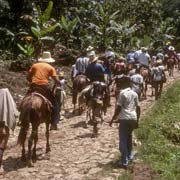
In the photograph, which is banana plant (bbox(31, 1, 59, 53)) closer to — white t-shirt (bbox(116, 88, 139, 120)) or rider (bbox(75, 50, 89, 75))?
rider (bbox(75, 50, 89, 75))

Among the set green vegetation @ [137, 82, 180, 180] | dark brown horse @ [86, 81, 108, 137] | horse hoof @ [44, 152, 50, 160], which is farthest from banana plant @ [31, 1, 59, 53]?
horse hoof @ [44, 152, 50, 160]

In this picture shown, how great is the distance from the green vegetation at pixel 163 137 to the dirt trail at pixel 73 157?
844 millimetres

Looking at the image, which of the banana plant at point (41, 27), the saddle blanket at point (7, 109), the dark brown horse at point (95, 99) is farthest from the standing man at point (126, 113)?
the banana plant at point (41, 27)

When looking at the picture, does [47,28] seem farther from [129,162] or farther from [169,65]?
[129,162]

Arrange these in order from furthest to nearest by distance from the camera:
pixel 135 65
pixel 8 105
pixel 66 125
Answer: pixel 135 65, pixel 66 125, pixel 8 105

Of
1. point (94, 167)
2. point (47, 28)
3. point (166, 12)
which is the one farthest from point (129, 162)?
point (166, 12)

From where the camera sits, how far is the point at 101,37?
30156 millimetres

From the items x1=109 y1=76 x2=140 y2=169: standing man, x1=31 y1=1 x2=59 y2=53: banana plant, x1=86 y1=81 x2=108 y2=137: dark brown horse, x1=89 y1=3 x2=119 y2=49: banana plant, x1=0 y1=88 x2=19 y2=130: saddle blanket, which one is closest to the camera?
x1=0 y1=88 x2=19 y2=130: saddle blanket

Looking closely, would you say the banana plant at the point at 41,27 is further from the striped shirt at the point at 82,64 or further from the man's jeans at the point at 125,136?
the man's jeans at the point at 125,136

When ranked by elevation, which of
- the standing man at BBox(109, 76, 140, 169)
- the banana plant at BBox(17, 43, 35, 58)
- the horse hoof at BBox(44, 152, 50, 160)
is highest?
the banana plant at BBox(17, 43, 35, 58)

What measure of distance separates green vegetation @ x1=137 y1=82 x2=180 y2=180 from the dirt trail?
844mm

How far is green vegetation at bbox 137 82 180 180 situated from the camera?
11.5 m

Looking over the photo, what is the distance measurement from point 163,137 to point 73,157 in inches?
135

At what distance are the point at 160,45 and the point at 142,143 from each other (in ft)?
77.1
